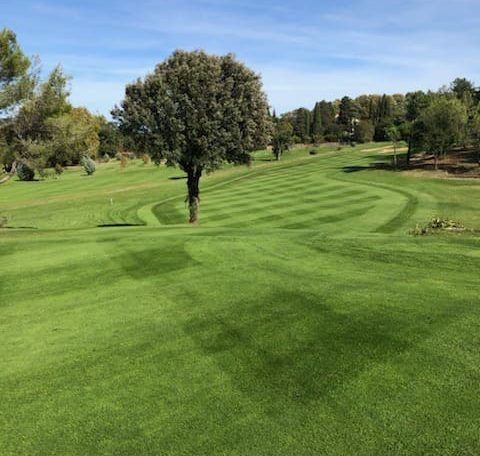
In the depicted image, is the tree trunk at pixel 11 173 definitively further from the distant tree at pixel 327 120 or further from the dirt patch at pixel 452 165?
the distant tree at pixel 327 120

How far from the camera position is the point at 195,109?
2667 centimetres

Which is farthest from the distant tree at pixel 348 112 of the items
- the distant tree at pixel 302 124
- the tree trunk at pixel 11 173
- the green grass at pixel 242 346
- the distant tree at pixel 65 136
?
the green grass at pixel 242 346

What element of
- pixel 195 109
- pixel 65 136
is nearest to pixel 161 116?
pixel 195 109

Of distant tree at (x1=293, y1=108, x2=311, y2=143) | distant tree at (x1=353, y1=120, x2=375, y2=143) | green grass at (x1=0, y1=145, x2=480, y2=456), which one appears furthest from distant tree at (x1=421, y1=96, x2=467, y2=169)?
distant tree at (x1=293, y1=108, x2=311, y2=143)

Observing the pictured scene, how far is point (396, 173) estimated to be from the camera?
62375mm

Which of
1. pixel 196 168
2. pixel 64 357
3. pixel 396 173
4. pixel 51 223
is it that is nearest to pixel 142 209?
pixel 51 223

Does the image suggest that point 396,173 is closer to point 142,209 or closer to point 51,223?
point 142,209

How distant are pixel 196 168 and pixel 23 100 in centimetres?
1093

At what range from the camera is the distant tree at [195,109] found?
2667cm

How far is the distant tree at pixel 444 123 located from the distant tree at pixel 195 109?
40.0 m

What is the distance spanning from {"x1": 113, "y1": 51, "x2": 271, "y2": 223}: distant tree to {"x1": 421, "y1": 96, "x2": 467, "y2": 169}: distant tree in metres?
40.0

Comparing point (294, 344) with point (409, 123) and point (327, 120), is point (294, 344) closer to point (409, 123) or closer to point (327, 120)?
point (409, 123)

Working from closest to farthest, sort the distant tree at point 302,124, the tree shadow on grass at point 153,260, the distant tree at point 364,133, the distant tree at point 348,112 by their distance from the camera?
the tree shadow on grass at point 153,260 < the distant tree at point 364,133 < the distant tree at point 302,124 < the distant tree at point 348,112

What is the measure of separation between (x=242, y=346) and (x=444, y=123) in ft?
199
